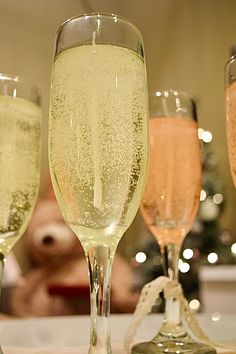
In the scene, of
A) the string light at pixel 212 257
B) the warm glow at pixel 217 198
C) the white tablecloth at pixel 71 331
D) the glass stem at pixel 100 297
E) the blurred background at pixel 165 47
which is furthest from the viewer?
the blurred background at pixel 165 47

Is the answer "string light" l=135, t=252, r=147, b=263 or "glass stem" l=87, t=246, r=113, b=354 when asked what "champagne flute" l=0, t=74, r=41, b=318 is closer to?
"glass stem" l=87, t=246, r=113, b=354

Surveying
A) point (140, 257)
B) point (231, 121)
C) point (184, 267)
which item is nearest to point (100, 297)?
point (231, 121)

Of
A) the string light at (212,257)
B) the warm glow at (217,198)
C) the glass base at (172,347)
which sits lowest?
the glass base at (172,347)

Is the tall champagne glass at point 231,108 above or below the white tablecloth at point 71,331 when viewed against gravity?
above

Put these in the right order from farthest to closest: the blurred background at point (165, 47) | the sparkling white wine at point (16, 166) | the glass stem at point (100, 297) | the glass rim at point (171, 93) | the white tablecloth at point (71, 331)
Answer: the blurred background at point (165, 47) → the glass rim at point (171, 93) → the white tablecloth at point (71, 331) → the sparkling white wine at point (16, 166) → the glass stem at point (100, 297)

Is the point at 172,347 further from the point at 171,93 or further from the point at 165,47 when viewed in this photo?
the point at 165,47

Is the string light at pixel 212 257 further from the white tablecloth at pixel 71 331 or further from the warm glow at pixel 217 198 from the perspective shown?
the white tablecloth at pixel 71 331

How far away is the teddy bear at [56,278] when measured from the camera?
1.95 meters

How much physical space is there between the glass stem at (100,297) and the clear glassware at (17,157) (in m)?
0.13

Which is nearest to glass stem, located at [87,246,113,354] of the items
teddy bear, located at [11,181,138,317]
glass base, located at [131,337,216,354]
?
glass base, located at [131,337,216,354]

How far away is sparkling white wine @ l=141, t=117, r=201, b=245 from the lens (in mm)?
711

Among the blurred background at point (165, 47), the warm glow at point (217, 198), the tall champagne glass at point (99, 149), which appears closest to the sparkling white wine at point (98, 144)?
the tall champagne glass at point (99, 149)

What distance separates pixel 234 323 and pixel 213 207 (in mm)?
1650

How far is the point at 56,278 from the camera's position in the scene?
6.75 ft
